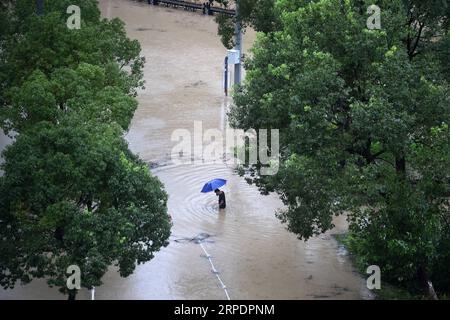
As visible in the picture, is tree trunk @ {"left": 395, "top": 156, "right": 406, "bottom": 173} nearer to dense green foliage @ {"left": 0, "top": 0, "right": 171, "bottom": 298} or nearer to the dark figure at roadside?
dense green foliage @ {"left": 0, "top": 0, "right": 171, "bottom": 298}

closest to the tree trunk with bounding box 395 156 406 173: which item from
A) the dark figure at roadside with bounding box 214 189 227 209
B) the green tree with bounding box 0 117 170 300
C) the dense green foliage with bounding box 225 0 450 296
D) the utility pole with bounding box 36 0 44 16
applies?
the dense green foliage with bounding box 225 0 450 296

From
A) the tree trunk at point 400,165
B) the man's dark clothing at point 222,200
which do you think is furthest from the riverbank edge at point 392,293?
the man's dark clothing at point 222,200

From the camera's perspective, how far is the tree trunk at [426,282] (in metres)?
24.8

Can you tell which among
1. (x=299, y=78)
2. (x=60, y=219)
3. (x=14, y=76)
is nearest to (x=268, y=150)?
(x=299, y=78)

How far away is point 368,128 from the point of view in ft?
74.7

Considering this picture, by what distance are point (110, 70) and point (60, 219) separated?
935 centimetres

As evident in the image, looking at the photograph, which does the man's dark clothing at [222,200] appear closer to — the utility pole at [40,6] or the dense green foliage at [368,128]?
the dense green foliage at [368,128]

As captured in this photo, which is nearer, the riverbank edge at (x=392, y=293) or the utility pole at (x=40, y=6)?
the riverbank edge at (x=392, y=293)

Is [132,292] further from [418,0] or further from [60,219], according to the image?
[418,0]

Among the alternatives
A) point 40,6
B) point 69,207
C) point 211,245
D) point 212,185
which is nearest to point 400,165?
point 211,245

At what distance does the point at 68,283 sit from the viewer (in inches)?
869

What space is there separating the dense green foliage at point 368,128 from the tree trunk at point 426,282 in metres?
0.03

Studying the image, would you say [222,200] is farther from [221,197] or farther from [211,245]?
[211,245]
